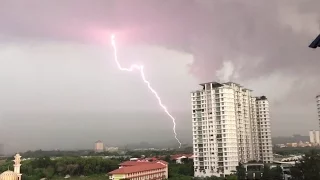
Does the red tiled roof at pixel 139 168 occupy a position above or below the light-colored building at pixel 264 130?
below

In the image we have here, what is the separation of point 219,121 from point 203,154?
3841 millimetres

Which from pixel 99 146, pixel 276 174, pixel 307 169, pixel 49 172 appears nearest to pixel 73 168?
pixel 49 172

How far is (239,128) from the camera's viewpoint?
35281 millimetres

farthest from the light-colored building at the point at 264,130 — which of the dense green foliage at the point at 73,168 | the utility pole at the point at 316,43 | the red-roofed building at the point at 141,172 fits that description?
the utility pole at the point at 316,43

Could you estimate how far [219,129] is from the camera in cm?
3328

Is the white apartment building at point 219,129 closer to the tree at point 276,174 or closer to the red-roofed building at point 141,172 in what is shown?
the red-roofed building at point 141,172

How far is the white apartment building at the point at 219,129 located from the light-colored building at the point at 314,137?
62277 millimetres

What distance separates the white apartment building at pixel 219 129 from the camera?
107ft

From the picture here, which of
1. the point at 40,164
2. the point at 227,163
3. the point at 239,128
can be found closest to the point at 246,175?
the point at 227,163

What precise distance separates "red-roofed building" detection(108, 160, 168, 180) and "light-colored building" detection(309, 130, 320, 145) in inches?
2782

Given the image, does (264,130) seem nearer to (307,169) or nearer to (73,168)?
(307,169)

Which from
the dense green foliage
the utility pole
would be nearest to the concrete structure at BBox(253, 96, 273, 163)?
the dense green foliage

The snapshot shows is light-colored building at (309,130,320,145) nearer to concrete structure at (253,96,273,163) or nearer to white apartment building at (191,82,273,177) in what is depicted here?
concrete structure at (253,96,273,163)

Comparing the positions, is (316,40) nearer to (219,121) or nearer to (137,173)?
(137,173)
